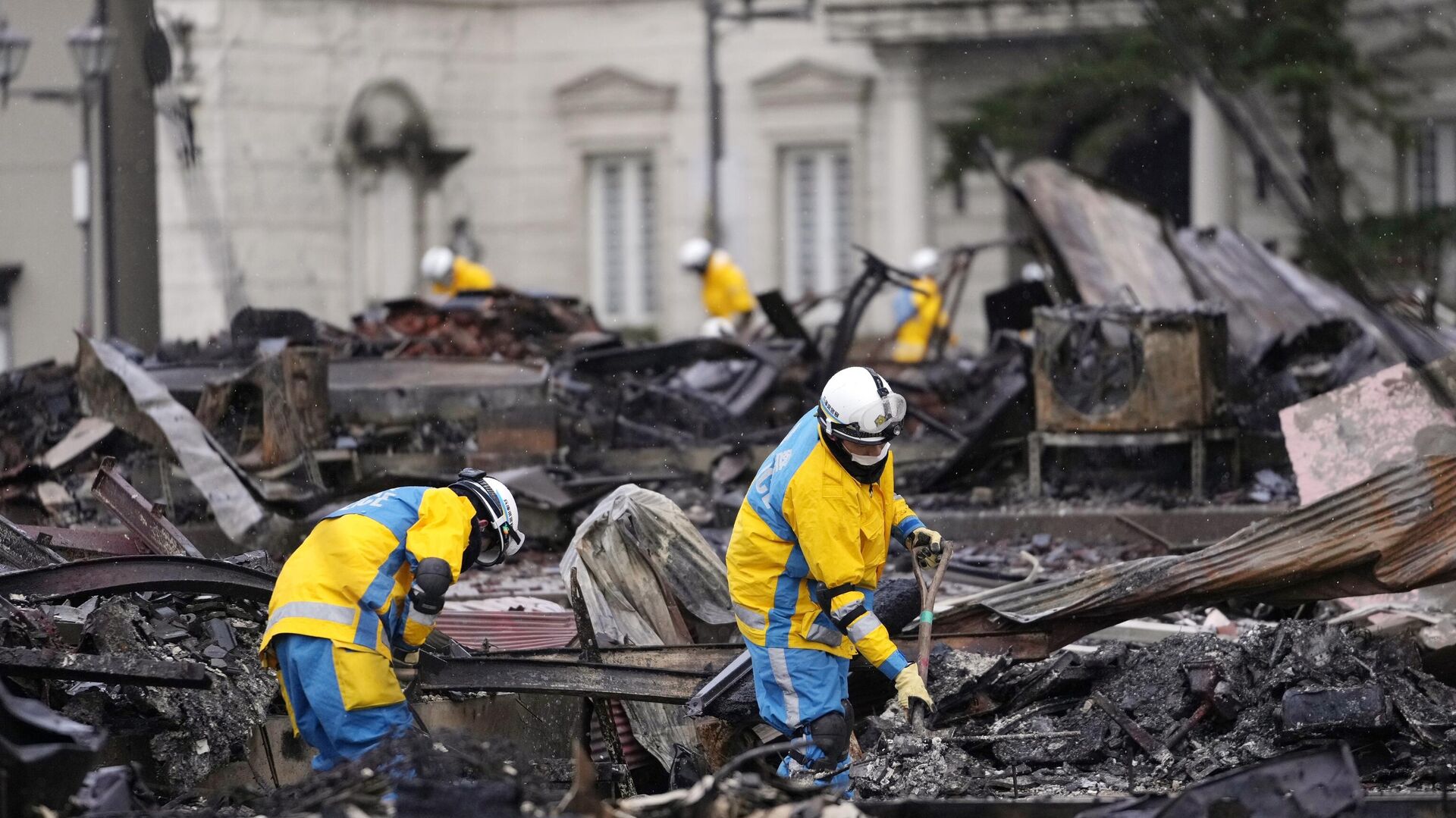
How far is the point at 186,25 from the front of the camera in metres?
28.1

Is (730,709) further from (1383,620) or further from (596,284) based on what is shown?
(596,284)

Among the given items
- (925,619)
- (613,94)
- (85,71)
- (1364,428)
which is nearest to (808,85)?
(613,94)

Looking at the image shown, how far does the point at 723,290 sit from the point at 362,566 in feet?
37.1

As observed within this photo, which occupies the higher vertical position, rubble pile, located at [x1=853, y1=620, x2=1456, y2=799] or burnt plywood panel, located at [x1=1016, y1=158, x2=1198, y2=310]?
burnt plywood panel, located at [x1=1016, y1=158, x2=1198, y2=310]

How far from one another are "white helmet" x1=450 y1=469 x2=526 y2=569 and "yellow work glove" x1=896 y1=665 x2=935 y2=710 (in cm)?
142

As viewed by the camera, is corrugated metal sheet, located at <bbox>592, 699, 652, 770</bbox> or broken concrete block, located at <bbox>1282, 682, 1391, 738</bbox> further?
corrugated metal sheet, located at <bbox>592, 699, 652, 770</bbox>

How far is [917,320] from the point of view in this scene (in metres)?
17.1

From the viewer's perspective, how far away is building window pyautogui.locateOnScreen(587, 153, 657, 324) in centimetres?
3173

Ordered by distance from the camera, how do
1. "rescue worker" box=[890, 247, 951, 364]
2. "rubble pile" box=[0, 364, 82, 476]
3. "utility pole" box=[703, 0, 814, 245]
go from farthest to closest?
"utility pole" box=[703, 0, 814, 245], "rescue worker" box=[890, 247, 951, 364], "rubble pile" box=[0, 364, 82, 476]

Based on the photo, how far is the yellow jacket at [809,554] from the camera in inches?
258

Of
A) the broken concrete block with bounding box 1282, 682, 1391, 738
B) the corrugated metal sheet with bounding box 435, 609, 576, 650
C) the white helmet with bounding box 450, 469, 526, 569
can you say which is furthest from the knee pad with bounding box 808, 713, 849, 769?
the corrugated metal sheet with bounding box 435, 609, 576, 650

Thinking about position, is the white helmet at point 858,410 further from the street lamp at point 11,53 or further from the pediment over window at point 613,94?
the pediment over window at point 613,94

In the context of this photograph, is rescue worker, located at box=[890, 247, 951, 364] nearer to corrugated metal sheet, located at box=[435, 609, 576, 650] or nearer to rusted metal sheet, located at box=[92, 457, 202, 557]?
corrugated metal sheet, located at box=[435, 609, 576, 650]

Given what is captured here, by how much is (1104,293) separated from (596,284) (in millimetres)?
19607
